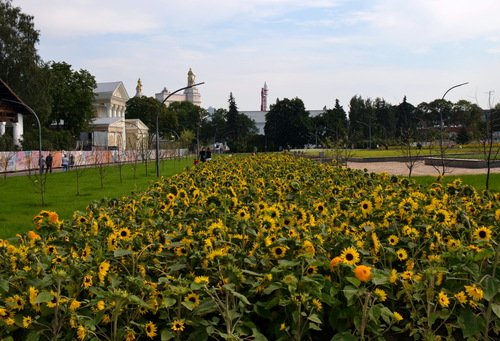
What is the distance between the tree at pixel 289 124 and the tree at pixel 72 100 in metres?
32.6

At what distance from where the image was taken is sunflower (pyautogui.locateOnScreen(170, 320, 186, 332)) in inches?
94.4

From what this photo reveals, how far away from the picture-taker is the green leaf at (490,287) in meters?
2.38

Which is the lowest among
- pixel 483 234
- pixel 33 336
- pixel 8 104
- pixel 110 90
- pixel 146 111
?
pixel 33 336

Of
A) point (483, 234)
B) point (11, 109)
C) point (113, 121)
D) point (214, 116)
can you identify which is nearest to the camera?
point (483, 234)

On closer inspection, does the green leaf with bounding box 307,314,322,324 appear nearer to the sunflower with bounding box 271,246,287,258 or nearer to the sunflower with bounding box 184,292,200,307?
the sunflower with bounding box 184,292,200,307

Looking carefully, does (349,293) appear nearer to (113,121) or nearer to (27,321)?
(27,321)

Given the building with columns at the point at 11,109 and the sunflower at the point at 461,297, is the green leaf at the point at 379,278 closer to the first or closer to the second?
the sunflower at the point at 461,297

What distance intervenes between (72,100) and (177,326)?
237ft

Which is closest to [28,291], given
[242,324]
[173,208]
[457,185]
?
[242,324]

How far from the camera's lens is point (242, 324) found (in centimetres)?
247

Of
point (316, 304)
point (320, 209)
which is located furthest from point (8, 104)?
point (316, 304)

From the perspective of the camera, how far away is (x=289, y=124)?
94250 mm

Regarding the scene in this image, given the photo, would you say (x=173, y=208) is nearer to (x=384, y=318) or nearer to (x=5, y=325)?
(x=5, y=325)

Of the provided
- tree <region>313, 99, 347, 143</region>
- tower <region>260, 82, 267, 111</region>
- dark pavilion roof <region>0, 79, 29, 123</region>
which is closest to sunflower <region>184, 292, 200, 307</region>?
dark pavilion roof <region>0, 79, 29, 123</region>
